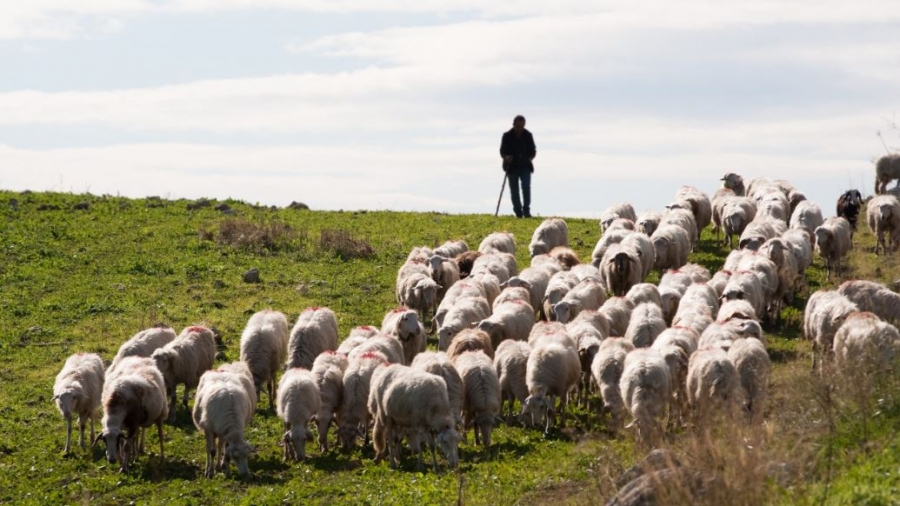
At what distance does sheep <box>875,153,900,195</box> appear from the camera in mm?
31969

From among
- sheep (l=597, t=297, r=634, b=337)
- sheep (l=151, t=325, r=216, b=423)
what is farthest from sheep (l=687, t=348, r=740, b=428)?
sheep (l=151, t=325, r=216, b=423)

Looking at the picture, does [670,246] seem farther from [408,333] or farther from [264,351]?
[264,351]

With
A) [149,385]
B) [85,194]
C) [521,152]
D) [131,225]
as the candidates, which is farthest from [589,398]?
[85,194]

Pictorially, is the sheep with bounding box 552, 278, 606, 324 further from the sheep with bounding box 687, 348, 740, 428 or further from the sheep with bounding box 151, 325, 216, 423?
the sheep with bounding box 151, 325, 216, 423

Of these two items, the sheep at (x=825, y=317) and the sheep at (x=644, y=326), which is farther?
the sheep at (x=644, y=326)

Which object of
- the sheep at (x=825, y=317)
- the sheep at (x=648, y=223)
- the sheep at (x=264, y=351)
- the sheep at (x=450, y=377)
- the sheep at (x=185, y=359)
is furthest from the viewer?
the sheep at (x=648, y=223)

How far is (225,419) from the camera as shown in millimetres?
14562

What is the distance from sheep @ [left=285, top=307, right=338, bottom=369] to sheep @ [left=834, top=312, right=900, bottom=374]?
7735 mm

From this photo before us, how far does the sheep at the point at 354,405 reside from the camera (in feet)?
51.0

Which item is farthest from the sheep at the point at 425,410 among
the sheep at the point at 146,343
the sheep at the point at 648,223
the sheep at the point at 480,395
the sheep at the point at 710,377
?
the sheep at the point at 648,223

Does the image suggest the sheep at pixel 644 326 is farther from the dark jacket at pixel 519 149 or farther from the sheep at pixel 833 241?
the dark jacket at pixel 519 149

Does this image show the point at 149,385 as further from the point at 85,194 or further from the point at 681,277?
the point at 85,194

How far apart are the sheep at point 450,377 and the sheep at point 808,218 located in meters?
12.7

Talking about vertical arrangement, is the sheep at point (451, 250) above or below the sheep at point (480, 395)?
above
